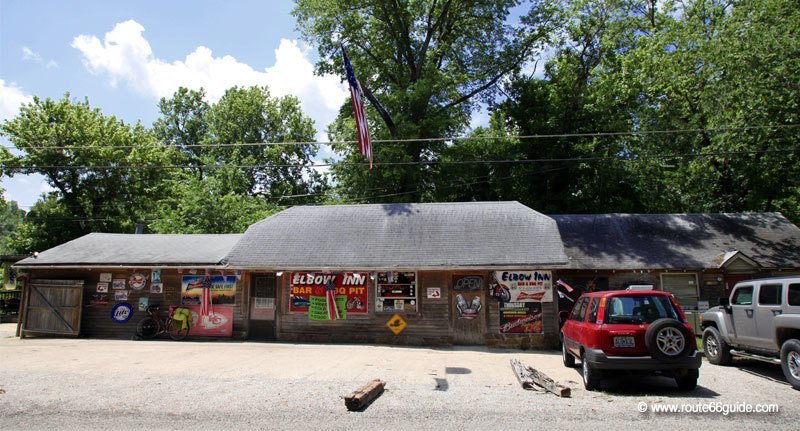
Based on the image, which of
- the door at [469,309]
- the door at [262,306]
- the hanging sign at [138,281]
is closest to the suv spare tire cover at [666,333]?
the door at [469,309]

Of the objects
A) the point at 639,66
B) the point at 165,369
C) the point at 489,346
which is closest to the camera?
the point at 165,369

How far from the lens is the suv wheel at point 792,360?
8711 mm

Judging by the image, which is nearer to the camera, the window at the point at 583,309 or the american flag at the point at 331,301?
the window at the point at 583,309

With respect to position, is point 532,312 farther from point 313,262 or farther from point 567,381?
point 313,262

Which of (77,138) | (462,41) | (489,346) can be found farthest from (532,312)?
(77,138)

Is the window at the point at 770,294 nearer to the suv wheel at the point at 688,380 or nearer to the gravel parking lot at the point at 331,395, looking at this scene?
the gravel parking lot at the point at 331,395

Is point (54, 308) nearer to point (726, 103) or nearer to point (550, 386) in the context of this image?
point (550, 386)

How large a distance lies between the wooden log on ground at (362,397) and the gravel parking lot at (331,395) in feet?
0.45

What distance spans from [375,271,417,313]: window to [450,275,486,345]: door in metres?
1.35

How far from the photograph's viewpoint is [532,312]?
16.0m

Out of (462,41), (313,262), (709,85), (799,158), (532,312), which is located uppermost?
(462,41)

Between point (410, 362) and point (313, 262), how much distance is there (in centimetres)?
565

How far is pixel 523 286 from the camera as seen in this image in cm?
1606

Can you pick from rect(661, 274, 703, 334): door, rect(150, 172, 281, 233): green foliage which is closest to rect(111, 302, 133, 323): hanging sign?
rect(150, 172, 281, 233): green foliage
